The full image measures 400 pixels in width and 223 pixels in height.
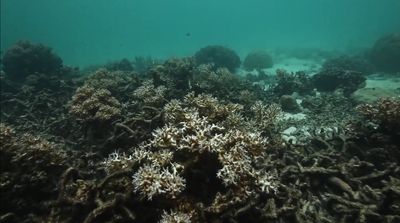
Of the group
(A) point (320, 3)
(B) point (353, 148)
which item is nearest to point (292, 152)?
(B) point (353, 148)

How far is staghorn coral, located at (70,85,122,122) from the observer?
7.35 meters

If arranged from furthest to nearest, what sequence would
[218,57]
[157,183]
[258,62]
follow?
[258,62], [218,57], [157,183]

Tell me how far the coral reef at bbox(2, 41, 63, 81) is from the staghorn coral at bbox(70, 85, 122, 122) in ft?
39.6

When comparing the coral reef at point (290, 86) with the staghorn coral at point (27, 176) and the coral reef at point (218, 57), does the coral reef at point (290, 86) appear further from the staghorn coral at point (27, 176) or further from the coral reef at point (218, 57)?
the staghorn coral at point (27, 176)

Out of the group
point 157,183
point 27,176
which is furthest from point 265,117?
point 27,176

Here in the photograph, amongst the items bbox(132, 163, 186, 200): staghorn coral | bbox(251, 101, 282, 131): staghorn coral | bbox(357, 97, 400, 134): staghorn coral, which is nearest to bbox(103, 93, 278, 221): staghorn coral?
bbox(132, 163, 186, 200): staghorn coral

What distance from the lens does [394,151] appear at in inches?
252

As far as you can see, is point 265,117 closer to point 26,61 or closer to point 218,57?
point 26,61

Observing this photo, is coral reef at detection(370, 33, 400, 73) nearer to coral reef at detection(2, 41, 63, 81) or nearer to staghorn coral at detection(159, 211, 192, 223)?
coral reef at detection(2, 41, 63, 81)

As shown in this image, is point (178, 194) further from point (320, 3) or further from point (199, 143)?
point (320, 3)

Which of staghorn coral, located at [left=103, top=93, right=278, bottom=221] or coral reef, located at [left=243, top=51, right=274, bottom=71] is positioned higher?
staghorn coral, located at [left=103, top=93, right=278, bottom=221]

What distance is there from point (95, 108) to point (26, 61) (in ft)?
43.3

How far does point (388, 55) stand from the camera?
2486cm

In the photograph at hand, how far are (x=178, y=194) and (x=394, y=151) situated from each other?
15.8 ft
